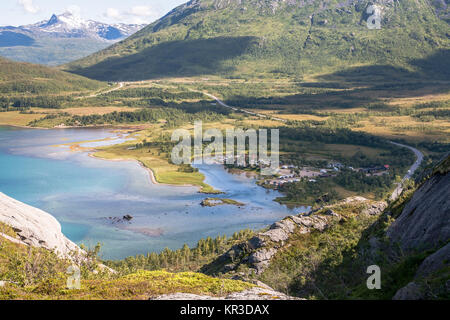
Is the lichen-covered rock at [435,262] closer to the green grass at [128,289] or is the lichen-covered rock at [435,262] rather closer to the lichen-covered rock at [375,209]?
the green grass at [128,289]

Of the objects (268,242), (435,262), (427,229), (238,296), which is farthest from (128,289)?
(268,242)

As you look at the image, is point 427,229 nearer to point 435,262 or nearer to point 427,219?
point 427,219

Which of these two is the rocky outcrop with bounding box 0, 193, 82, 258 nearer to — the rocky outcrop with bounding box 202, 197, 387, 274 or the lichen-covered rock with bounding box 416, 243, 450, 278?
the rocky outcrop with bounding box 202, 197, 387, 274

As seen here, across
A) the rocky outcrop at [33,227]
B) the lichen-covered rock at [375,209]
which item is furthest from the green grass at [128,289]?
the lichen-covered rock at [375,209]

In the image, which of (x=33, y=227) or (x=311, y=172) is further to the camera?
(x=311, y=172)

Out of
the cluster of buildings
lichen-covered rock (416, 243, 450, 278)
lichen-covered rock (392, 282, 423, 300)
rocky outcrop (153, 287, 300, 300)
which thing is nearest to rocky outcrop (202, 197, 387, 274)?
rocky outcrop (153, 287, 300, 300)
